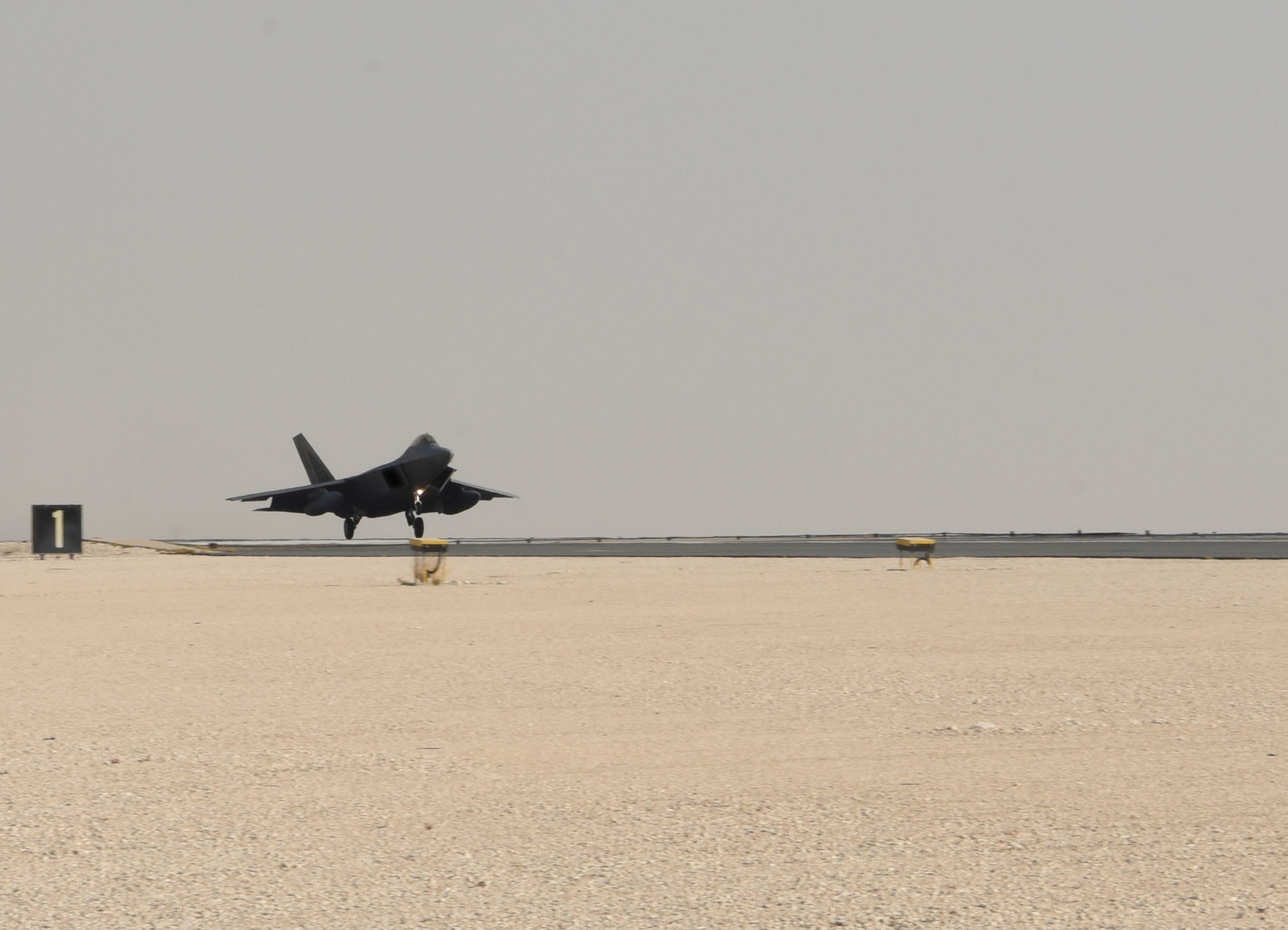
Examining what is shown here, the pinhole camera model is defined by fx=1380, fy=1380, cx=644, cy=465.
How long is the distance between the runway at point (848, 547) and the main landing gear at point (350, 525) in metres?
0.54

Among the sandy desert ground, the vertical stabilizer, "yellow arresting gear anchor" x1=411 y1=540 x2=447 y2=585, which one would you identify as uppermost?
the vertical stabilizer

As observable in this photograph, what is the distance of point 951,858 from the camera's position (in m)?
7.21

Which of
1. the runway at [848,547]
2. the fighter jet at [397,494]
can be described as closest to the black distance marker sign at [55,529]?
the runway at [848,547]

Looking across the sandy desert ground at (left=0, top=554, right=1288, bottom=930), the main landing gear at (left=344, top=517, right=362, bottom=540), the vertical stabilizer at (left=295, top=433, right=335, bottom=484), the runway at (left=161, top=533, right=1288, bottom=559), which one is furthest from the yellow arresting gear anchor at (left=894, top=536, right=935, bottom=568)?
the vertical stabilizer at (left=295, top=433, right=335, bottom=484)

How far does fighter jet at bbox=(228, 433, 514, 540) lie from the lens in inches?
2467

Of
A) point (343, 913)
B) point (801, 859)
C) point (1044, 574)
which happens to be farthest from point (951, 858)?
point (1044, 574)

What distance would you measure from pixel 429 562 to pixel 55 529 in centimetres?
2833

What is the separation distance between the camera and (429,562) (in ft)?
114

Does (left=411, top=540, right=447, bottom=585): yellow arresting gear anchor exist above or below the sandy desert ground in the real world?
above

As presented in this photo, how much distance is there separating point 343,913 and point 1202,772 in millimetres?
6155

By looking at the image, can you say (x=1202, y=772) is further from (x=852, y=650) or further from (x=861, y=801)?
(x=852, y=650)

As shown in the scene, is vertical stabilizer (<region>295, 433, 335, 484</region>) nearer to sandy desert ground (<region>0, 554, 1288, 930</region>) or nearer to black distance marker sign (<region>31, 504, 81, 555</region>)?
black distance marker sign (<region>31, 504, 81, 555</region>)

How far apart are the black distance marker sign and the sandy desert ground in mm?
36708

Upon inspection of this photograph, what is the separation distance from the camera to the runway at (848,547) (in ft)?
163
